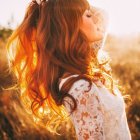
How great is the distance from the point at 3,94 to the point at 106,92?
3.59 metres

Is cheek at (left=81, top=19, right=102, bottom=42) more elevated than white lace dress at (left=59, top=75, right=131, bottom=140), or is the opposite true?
cheek at (left=81, top=19, right=102, bottom=42)

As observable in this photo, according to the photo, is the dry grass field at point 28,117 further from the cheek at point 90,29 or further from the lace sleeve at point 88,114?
the lace sleeve at point 88,114

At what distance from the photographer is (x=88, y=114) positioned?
2172 mm

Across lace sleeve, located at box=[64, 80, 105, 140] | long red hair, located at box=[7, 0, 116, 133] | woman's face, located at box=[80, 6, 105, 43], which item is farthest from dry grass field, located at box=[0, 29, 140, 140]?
lace sleeve, located at box=[64, 80, 105, 140]

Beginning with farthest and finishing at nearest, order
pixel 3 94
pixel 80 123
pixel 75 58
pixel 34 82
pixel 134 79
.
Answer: pixel 134 79, pixel 3 94, pixel 34 82, pixel 75 58, pixel 80 123

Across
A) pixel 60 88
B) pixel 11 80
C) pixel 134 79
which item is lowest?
pixel 134 79

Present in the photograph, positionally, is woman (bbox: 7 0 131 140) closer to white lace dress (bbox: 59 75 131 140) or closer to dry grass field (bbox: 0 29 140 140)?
white lace dress (bbox: 59 75 131 140)

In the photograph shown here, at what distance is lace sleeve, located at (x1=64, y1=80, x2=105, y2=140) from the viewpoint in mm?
2160

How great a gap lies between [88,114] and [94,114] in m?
0.03

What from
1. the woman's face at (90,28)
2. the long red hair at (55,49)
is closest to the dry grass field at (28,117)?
the long red hair at (55,49)

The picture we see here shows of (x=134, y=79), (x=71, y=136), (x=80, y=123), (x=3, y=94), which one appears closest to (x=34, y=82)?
(x=80, y=123)

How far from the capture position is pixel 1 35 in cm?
1118

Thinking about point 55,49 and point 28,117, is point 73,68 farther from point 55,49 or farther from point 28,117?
point 28,117

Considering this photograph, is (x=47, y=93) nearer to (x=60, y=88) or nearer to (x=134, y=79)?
(x=60, y=88)
